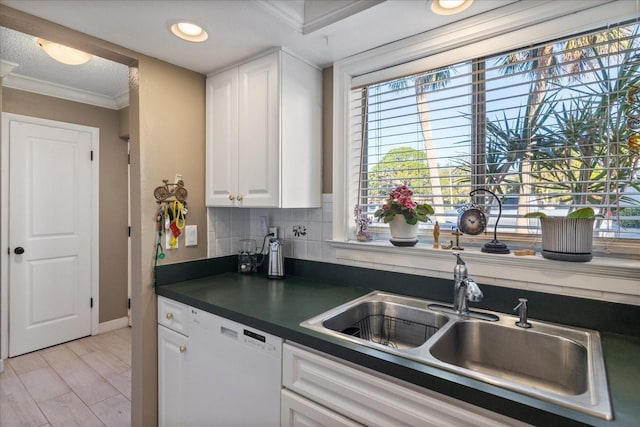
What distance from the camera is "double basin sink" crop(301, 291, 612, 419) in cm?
101

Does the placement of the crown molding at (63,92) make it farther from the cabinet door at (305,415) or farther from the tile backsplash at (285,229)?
the cabinet door at (305,415)

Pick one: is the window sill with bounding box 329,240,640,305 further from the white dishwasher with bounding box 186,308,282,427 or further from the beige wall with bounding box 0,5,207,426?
the beige wall with bounding box 0,5,207,426

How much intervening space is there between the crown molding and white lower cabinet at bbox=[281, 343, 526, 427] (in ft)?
10.4

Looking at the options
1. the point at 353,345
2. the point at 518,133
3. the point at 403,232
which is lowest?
the point at 353,345

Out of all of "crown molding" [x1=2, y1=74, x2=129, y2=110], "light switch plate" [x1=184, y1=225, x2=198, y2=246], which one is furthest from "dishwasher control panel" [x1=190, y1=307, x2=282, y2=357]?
"crown molding" [x1=2, y1=74, x2=129, y2=110]

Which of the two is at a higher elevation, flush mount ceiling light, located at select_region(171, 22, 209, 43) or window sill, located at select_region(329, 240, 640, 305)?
flush mount ceiling light, located at select_region(171, 22, 209, 43)

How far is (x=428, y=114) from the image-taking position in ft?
5.70


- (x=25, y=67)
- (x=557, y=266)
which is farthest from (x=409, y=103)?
(x=25, y=67)

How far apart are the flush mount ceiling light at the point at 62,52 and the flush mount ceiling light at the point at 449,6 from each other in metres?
1.83

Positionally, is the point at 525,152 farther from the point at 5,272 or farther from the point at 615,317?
the point at 5,272

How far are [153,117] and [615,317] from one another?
222 centimetres

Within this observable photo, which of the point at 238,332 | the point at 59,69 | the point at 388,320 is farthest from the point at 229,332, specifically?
the point at 59,69

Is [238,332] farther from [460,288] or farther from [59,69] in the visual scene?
[59,69]

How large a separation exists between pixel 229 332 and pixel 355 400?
2.13ft
